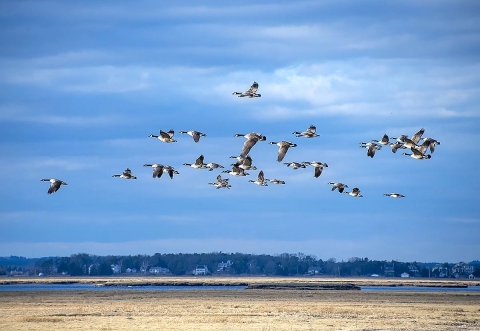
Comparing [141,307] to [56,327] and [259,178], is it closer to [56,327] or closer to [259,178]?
[56,327]

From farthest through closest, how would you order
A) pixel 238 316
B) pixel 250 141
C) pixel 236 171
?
pixel 238 316, pixel 236 171, pixel 250 141

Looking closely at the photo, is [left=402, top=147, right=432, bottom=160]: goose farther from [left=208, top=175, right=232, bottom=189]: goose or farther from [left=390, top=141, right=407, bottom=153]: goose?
[left=208, top=175, right=232, bottom=189]: goose

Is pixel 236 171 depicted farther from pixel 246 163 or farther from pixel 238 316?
pixel 238 316

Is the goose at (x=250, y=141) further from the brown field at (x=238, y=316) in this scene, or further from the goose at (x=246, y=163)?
the brown field at (x=238, y=316)

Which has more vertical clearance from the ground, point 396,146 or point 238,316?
point 396,146

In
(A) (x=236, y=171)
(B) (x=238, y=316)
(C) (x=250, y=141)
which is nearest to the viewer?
(C) (x=250, y=141)

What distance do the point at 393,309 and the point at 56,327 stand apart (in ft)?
99.6

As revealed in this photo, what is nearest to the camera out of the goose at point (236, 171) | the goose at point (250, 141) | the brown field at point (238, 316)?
the goose at point (250, 141)

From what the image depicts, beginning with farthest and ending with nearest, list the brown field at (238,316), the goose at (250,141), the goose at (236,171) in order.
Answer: the brown field at (238,316) < the goose at (236,171) < the goose at (250,141)

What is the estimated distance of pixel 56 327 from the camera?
181 ft

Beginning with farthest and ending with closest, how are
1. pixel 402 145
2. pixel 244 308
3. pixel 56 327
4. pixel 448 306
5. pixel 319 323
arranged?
1. pixel 448 306
2. pixel 244 308
3. pixel 319 323
4. pixel 56 327
5. pixel 402 145

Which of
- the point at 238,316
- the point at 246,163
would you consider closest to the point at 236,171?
the point at 246,163

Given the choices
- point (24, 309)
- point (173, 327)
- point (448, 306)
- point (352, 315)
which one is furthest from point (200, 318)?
point (448, 306)

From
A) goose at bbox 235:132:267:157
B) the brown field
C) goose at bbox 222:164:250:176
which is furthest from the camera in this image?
the brown field
